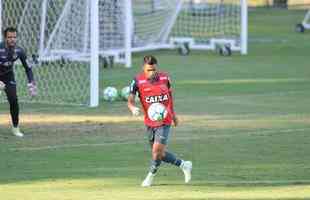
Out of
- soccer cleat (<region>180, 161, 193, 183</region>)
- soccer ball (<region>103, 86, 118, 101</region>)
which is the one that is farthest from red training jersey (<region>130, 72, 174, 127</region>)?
soccer ball (<region>103, 86, 118, 101</region>)

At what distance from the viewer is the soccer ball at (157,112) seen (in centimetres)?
1258

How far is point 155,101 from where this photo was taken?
12695 millimetres

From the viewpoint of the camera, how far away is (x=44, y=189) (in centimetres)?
1224

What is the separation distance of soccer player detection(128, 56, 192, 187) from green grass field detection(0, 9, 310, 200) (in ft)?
0.83

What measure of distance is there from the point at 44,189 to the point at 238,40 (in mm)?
24582

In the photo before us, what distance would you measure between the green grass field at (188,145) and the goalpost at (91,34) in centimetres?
106

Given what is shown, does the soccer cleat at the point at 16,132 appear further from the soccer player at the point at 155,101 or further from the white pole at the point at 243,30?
the white pole at the point at 243,30

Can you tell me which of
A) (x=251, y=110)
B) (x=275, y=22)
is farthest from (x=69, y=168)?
(x=275, y=22)

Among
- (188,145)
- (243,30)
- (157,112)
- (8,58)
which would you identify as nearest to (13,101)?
(8,58)

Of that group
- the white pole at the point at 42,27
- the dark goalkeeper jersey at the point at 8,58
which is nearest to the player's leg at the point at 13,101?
the dark goalkeeper jersey at the point at 8,58

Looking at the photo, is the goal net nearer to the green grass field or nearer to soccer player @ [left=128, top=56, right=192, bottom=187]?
the green grass field

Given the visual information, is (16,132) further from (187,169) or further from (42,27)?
(42,27)

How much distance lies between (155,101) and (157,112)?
0.18 metres

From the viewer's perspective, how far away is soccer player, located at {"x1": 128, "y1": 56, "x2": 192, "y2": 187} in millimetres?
12562
